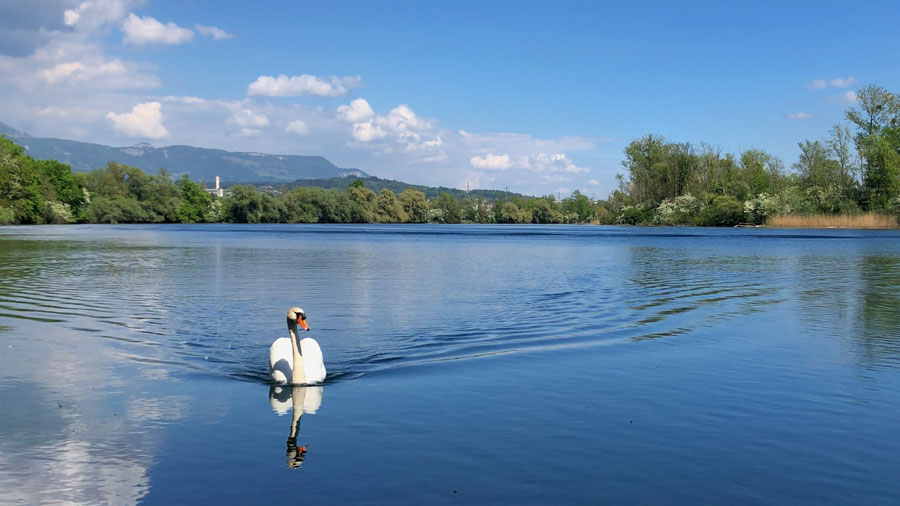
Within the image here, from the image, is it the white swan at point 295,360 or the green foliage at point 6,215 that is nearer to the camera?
the white swan at point 295,360

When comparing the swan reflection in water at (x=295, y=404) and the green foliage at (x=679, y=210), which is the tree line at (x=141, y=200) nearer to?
the green foliage at (x=679, y=210)

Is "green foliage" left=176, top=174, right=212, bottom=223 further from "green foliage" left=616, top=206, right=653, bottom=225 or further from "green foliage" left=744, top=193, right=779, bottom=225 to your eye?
"green foliage" left=744, top=193, right=779, bottom=225

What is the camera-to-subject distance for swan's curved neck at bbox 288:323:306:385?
37.1 ft

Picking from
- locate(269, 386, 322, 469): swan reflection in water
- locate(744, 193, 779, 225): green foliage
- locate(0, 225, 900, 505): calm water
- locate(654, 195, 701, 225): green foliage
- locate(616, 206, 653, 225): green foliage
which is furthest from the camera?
locate(616, 206, 653, 225): green foliage

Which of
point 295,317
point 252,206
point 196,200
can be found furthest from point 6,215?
point 295,317

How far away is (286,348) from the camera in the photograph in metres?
12.1

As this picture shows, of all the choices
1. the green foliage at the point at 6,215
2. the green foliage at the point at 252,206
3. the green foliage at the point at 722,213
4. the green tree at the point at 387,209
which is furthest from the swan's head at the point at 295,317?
the green tree at the point at 387,209

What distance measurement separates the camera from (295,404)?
10.5 metres

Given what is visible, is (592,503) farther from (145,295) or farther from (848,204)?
(848,204)

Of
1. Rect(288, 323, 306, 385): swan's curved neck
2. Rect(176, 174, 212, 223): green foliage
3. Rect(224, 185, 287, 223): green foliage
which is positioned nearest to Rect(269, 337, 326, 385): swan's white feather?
Rect(288, 323, 306, 385): swan's curved neck

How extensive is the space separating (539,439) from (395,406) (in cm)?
239

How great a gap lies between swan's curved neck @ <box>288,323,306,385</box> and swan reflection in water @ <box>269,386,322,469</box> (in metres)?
0.12

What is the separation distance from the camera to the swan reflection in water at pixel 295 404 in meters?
8.27

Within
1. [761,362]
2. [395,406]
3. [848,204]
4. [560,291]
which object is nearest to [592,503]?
[395,406]
